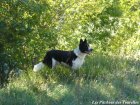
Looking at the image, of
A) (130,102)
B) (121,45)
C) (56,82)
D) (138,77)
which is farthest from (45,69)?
(121,45)

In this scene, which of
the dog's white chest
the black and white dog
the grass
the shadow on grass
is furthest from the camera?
the black and white dog

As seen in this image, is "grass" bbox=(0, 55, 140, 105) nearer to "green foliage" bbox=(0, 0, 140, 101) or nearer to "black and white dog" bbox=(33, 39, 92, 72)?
"green foliage" bbox=(0, 0, 140, 101)

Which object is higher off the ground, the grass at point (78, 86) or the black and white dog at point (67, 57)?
the black and white dog at point (67, 57)

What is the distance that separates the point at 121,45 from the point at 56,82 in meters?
8.95

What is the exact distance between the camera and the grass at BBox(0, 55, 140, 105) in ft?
20.5

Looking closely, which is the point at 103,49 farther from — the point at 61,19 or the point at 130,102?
the point at 130,102

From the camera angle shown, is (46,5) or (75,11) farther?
(75,11)

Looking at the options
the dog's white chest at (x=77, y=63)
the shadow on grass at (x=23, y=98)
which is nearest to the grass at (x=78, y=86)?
the shadow on grass at (x=23, y=98)

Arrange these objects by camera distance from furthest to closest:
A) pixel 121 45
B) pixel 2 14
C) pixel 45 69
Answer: pixel 121 45 → pixel 2 14 → pixel 45 69

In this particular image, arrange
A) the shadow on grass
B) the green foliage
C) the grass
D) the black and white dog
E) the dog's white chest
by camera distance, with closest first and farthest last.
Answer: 1. the shadow on grass
2. the grass
3. the green foliage
4. the dog's white chest
5. the black and white dog

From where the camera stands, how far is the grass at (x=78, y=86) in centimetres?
624

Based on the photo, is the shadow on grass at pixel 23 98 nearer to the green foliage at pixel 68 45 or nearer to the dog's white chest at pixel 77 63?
the green foliage at pixel 68 45

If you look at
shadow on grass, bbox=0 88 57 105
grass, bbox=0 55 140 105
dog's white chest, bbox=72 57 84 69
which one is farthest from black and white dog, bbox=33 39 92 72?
shadow on grass, bbox=0 88 57 105

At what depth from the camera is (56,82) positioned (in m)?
7.30
